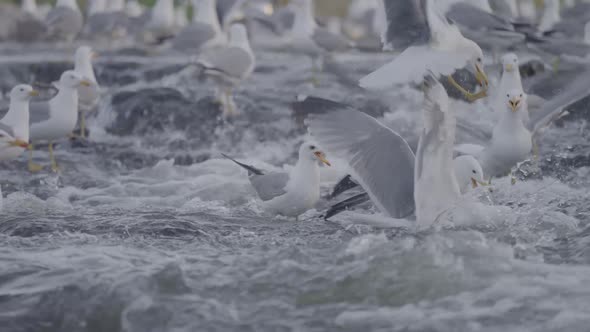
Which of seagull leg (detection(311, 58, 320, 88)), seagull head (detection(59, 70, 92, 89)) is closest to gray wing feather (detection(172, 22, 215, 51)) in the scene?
seagull leg (detection(311, 58, 320, 88))

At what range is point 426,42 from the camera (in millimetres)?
5902

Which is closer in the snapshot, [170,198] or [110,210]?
[110,210]

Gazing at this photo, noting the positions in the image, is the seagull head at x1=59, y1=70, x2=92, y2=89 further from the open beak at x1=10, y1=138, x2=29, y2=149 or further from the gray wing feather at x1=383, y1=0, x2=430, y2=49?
the gray wing feather at x1=383, y1=0, x2=430, y2=49

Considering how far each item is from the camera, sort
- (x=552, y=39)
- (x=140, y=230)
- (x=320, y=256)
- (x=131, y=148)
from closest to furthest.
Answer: (x=320, y=256)
(x=140, y=230)
(x=131, y=148)
(x=552, y=39)

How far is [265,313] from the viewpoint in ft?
13.4

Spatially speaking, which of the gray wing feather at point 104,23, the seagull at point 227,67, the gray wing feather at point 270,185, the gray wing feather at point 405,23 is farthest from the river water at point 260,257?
the gray wing feather at point 104,23

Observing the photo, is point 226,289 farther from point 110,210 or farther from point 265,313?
point 110,210

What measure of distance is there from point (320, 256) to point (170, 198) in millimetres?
2410

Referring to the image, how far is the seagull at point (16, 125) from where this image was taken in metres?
6.61

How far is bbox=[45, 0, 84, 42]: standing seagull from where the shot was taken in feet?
43.6

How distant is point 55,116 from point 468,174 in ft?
12.5

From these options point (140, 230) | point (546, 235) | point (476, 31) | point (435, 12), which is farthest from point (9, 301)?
point (476, 31)

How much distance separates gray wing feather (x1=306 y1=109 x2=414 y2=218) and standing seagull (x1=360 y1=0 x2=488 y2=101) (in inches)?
15.7

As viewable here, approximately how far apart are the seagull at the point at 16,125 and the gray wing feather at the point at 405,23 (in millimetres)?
2609
